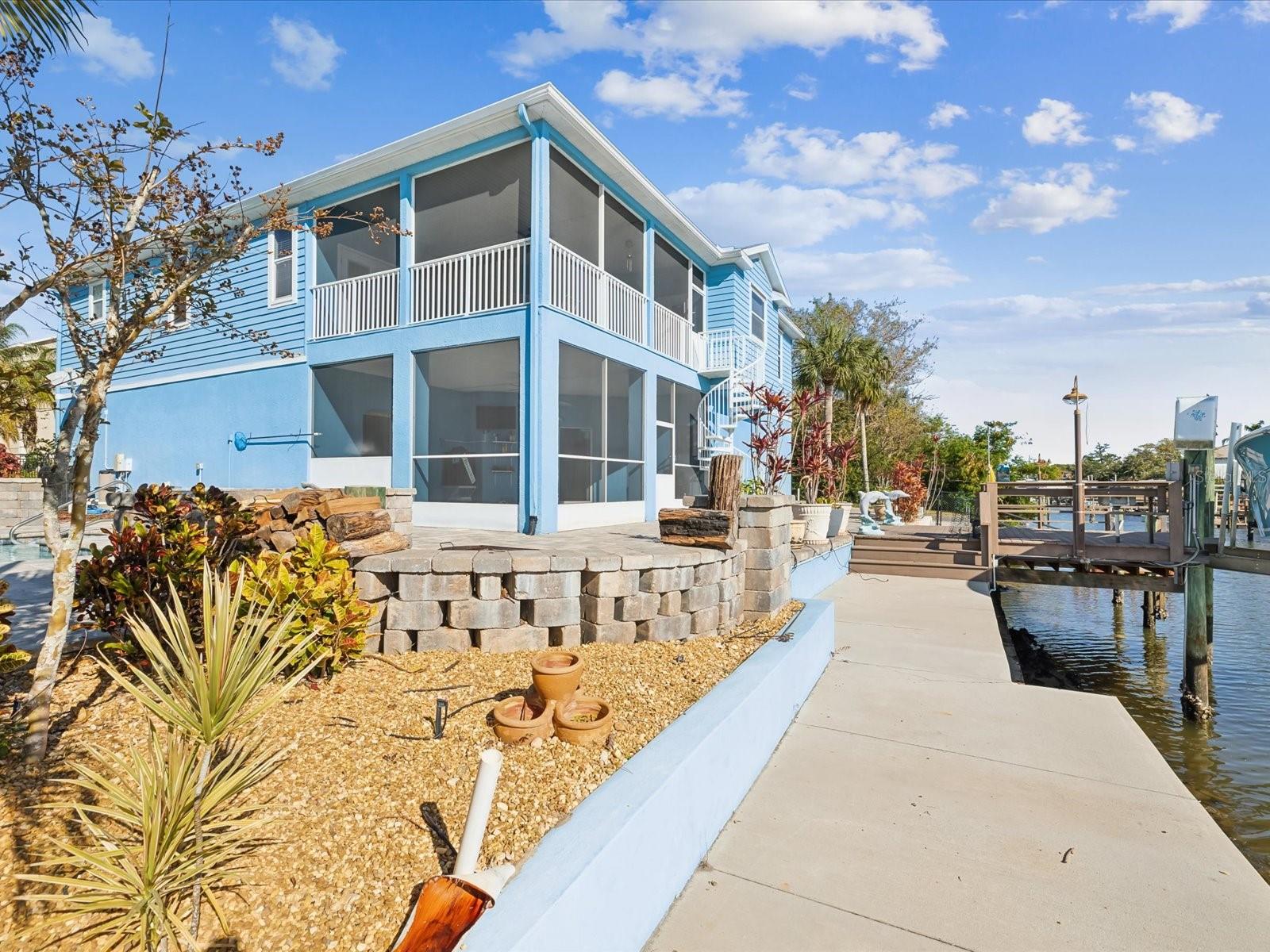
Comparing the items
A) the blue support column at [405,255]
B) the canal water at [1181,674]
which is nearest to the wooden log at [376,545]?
the blue support column at [405,255]

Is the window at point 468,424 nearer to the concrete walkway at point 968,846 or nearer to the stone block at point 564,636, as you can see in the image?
the stone block at point 564,636

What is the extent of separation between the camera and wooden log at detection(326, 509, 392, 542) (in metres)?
4.13

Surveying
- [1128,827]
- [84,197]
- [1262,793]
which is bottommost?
[1262,793]

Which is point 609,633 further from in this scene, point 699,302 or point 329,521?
point 699,302

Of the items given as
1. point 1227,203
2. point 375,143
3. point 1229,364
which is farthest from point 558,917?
point 1229,364

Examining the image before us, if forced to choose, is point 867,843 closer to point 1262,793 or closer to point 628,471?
point 1262,793

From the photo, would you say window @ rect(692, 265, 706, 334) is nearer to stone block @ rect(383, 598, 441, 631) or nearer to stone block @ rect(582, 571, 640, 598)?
stone block @ rect(582, 571, 640, 598)

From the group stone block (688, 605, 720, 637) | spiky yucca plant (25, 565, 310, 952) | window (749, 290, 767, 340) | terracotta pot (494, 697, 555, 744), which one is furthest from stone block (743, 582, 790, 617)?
window (749, 290, 767, 340)

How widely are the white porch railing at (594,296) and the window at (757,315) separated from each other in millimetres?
5122

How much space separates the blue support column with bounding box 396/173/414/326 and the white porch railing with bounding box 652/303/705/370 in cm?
435

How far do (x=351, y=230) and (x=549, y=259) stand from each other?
168 inches

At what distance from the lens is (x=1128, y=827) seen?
9.68 feet

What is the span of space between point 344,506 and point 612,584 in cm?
205

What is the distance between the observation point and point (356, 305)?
9.70m
